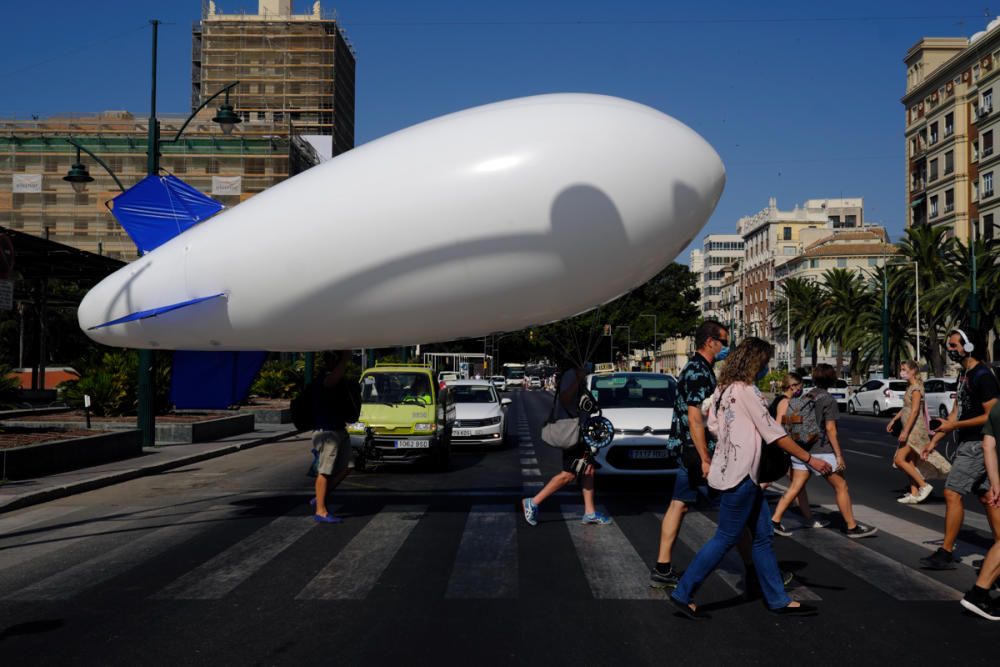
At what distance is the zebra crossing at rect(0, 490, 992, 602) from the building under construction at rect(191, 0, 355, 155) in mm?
101018

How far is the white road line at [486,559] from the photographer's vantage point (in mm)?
6509

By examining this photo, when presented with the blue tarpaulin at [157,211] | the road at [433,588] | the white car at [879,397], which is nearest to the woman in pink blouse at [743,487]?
the road at [433,588]

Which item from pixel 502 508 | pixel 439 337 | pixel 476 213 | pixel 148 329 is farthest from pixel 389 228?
pixel 502 508

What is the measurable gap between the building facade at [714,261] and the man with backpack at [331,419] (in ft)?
483

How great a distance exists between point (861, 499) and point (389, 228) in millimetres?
7553

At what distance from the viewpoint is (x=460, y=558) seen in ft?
25.1

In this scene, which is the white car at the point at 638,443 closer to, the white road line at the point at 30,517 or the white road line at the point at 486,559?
the white road line at the point at 486,559

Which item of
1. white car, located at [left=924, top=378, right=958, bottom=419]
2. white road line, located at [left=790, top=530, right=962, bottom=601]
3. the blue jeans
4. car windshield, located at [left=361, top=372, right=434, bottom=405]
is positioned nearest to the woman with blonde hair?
white road line, located at [left=790, top=530, right=962, bottom=601]

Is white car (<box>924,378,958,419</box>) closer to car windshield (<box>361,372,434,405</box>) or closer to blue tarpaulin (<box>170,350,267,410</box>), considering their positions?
car windshield (<box>361,372,434,405</box>)

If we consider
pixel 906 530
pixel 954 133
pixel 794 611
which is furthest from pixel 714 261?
pixel 794 611

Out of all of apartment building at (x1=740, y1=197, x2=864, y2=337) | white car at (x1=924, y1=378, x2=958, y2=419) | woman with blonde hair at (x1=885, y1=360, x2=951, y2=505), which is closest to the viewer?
woman with blonde hair at (x1=885, y1=360, x2=951, y2=505)

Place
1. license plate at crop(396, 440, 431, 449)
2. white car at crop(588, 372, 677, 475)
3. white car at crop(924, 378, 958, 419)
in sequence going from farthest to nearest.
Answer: white car at crop(924, 378, 958, 419), license plate at crop(396, 440, 431, 449), white car at crop(588, 372, 677, 475)

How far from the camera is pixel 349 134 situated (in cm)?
12256

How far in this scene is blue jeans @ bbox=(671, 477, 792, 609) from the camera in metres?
5.78
